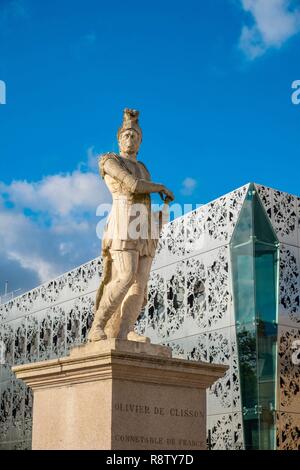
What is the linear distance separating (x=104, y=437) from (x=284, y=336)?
17.4 m

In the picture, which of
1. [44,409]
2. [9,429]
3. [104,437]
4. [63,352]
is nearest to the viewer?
[104,437]

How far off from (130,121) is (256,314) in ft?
51.4

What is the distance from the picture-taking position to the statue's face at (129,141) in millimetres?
10867

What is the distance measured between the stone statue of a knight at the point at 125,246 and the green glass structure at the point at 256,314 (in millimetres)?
15501

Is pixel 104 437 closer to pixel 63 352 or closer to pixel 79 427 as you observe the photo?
pixel 79 427

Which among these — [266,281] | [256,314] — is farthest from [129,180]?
[266,281]

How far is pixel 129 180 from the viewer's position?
34.0 feet

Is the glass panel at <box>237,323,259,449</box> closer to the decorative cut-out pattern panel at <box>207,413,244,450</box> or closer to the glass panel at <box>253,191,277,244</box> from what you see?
the decorative cut-out pattern panel at <box>207,413,244,450</box>

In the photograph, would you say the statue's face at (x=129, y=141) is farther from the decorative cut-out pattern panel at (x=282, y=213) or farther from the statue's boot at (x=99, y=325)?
the decorative cut-out pattern panel at (x=282, y=213)

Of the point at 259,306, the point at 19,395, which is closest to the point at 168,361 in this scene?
the point at 259,306

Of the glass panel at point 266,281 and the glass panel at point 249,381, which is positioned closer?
the glass panel at point 249,381

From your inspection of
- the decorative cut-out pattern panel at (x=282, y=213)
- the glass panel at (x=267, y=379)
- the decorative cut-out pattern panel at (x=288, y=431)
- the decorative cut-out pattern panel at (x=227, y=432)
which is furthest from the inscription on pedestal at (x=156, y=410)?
the decorative cut-out pattern panel at (x=282, y=213)

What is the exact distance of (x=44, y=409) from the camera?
10.0m

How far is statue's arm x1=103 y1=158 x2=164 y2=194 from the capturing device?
10359mm
